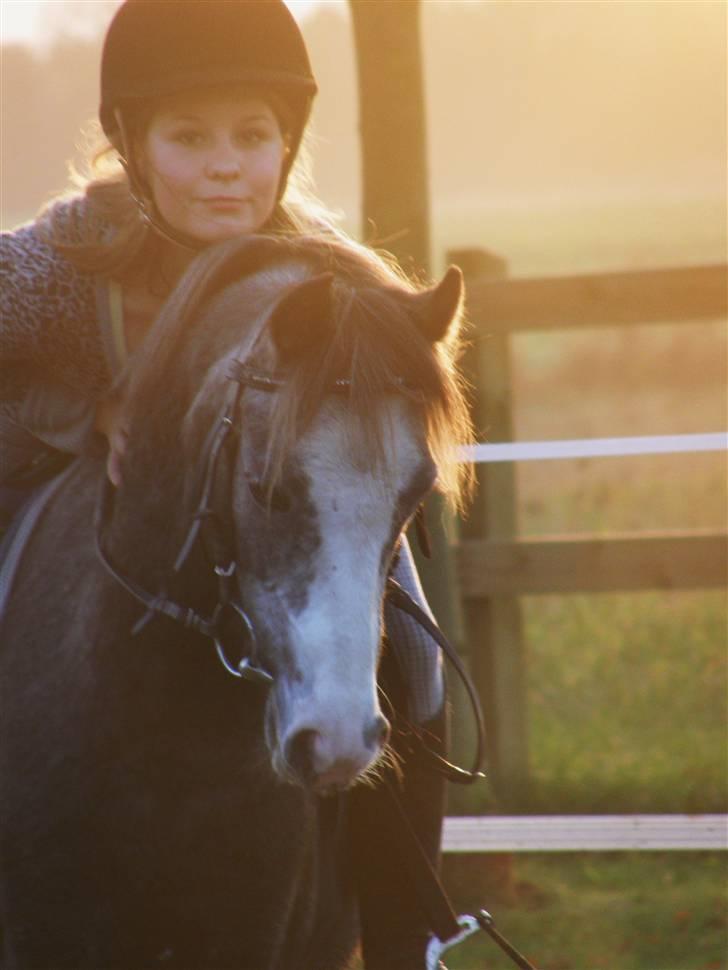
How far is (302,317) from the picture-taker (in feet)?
6.80

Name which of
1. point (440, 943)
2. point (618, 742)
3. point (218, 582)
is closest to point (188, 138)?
point (218, 582)

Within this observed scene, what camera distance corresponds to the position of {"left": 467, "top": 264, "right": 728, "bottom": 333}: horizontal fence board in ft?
Answer: 17.5

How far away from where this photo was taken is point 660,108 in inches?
1081

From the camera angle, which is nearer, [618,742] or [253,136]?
[253,136]

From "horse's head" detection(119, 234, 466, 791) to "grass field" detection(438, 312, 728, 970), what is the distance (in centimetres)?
276

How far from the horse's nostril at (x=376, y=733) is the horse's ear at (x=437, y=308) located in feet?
2.05

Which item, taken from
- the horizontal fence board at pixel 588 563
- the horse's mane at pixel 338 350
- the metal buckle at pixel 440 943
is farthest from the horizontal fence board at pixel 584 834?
the horse's mane at pixel 338 350

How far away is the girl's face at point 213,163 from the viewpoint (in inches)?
102

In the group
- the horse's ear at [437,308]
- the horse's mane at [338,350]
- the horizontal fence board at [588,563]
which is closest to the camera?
the horse's mane at [338,350]

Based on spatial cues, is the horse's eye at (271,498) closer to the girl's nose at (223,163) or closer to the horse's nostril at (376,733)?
the horse's nostril at (376,733)

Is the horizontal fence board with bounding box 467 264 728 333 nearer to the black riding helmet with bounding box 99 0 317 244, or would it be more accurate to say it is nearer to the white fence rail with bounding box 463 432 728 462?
the white fence rail with bounding box 463 432 728 462

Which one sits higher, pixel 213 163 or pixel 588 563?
pixel 213 163

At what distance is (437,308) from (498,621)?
3439mm

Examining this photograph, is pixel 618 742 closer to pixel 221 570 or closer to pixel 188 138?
pixel 188 138
